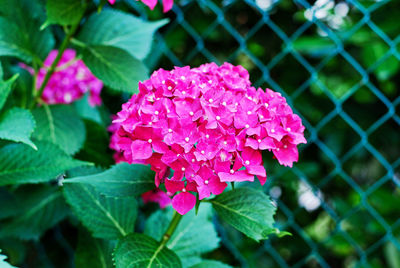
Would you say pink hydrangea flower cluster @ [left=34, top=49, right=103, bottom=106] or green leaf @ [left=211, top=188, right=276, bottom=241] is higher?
green leaf @ [left=211, top=188, right=276, bottom=241]

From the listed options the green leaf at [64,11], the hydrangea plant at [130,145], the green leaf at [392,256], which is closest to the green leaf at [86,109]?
the hydrangea plant at [130,145]

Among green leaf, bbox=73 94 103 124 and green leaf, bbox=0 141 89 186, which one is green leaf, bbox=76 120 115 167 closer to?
green leaf, bbox=73 94 103 124

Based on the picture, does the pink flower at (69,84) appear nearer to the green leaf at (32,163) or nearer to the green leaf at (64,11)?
the green leaf at (64,11)

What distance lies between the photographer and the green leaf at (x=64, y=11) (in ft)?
3.53

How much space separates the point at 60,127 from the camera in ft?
4.05

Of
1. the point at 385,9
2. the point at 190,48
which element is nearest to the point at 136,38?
the point at 190,48

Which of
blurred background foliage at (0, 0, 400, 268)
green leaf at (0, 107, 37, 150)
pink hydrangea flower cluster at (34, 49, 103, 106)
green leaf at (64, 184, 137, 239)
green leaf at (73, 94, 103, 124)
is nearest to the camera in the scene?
green leaf at (0, 107, 37, 150)

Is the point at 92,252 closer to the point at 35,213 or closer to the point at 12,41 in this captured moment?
the point at 35,213

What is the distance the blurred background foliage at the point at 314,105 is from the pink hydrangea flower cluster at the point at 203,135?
96cm

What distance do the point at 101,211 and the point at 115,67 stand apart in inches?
12.2

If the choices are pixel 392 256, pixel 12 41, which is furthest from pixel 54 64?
pixel 392 256

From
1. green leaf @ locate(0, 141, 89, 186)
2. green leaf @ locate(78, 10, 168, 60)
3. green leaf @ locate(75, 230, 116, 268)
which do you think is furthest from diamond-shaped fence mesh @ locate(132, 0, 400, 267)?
green leaf @ locate(0, 141, 89, 186)

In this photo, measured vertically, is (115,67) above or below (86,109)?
above

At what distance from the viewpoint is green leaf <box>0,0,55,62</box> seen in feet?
3.82
